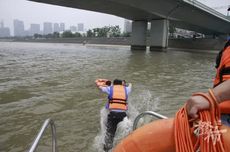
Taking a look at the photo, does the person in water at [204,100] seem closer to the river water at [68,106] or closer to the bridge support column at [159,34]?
the river water at [68,106]

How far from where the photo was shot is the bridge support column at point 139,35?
53125 millimetres

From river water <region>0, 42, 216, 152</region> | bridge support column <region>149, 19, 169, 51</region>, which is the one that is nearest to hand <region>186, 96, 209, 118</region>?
river water <region>0, 42, 216, 152</region>

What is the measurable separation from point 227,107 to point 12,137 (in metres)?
5.76

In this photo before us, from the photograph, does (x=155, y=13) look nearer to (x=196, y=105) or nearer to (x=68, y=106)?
(x=68, y=106)

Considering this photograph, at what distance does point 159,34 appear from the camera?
48562mm

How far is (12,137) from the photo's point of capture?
6.38m

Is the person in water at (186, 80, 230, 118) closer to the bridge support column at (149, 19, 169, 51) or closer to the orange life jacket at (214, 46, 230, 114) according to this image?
the orange life jacket at (214, 46, 230, 114)

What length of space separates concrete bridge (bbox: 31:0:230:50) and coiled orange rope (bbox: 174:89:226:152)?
108ft

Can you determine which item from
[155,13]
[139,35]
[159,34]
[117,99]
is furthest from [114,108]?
[139,35]

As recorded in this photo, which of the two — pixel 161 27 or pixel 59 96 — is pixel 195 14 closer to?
pixel 161 27

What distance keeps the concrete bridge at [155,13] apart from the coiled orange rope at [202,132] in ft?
108

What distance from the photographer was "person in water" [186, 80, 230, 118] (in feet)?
5.58

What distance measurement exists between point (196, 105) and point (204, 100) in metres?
0.06

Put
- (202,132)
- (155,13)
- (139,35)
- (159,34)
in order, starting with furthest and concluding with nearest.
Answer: (139,35)
(159,34)
(155,13)
(202,132)
